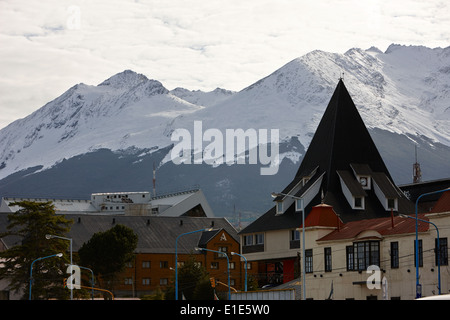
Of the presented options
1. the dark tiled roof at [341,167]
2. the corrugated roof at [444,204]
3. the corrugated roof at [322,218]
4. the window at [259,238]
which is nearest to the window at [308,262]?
the corrugated roof at [322,218]

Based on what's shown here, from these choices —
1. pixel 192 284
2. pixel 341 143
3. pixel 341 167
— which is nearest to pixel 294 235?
pixel 341 167

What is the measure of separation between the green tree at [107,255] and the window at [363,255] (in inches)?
1631

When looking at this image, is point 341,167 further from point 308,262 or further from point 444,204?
point 444,204

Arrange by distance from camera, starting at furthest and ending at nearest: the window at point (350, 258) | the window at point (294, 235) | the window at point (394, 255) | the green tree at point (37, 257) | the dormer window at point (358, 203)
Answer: the window at point (294, 235), the dormer window at point (358, 203), the green tree at point (37, 257), the window at point (350, 258), the window at point (394, 255)

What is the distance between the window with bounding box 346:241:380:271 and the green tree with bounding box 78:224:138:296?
41416 millimetres

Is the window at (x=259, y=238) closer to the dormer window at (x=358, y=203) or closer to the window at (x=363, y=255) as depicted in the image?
the dormer window at (x=358, y=203)

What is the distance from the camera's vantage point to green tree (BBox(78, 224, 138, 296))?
364ft

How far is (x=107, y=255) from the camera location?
366 feet

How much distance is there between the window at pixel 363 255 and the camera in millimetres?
74312

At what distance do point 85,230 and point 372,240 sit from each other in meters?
69.5

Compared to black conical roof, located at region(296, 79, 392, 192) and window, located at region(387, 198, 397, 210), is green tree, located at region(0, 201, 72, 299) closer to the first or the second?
black conical roof, located at region(296, 79, 392, 192)
